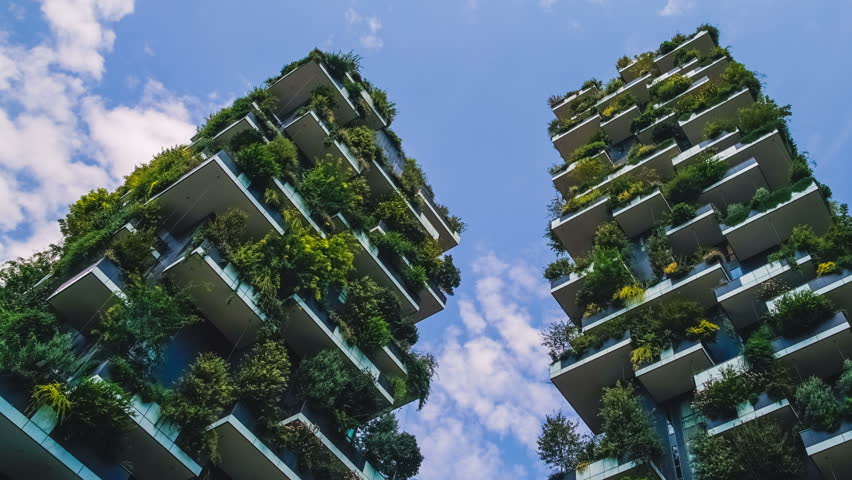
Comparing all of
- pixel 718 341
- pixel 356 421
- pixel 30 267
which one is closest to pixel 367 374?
pixel 356 421

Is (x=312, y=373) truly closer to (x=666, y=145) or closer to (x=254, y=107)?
(x=254, y=107)

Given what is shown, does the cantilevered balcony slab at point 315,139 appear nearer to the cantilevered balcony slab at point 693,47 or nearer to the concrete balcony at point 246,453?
the concrete balcony at point 246,453

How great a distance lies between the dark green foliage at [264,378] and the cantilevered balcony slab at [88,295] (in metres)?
3.88

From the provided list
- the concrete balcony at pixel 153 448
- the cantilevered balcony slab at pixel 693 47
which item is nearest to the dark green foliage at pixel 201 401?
the concrete balcony at pixel 153 448

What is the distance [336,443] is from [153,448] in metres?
5.48

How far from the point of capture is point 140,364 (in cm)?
1683

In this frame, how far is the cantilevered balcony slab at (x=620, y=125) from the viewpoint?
36844mm

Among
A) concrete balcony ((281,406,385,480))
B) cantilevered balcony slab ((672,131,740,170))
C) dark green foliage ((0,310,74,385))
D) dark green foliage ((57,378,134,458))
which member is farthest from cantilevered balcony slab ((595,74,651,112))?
dark green foliage ((0,310,74,385))

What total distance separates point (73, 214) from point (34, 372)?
937 centimetres

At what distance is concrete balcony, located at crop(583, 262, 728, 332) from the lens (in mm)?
23516

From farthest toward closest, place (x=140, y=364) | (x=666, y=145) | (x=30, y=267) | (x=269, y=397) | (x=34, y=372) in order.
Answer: (x=666, y=145) < (x=30, y=267) < (x=269, y=397) < (x=140, y=364) < (x=34, y=372)

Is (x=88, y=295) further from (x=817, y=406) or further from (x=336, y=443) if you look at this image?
(x=817, y=406)

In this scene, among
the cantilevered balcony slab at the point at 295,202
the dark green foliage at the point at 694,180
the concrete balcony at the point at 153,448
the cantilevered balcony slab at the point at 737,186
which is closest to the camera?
the concrete balcony at the point at 153,448

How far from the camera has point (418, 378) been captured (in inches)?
968
